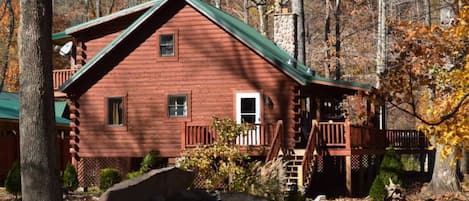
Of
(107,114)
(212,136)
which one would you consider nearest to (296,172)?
(212,136)

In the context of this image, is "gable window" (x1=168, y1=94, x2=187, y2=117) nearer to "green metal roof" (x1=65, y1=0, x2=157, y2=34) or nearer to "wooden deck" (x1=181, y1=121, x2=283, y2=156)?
"wooden deck" (x1=181, y1=121, x2=283, y2=156)

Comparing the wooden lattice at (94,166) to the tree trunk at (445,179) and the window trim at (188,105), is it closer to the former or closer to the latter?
the window trim at (188,105)

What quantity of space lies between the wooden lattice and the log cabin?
0.04 meters

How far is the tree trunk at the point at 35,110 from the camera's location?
10.2 metres

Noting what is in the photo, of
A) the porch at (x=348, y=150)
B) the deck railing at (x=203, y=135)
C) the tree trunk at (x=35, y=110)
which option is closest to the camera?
the tree trunk at (x=35, y=110)

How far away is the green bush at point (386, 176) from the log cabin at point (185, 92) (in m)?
1.29

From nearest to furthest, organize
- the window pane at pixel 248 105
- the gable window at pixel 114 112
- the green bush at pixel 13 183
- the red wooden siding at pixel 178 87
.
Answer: the green bush at pixel 13 183 < the red wooden siding at pixel 178 87 < the window pane at pixel 248 105 < the gable window at pixel 114 112

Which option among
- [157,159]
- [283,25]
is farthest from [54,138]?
[283,25]

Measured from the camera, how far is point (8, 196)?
21.7 meters

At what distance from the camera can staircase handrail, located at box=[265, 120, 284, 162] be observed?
22.5 m

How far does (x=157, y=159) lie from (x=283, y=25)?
27.1 ft

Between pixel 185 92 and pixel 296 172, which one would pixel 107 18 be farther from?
pixel 296 172

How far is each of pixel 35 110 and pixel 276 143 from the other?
13.3 m

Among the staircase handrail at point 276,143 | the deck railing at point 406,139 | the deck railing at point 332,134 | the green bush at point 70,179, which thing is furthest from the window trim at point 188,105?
the deck railing at point 406,139
